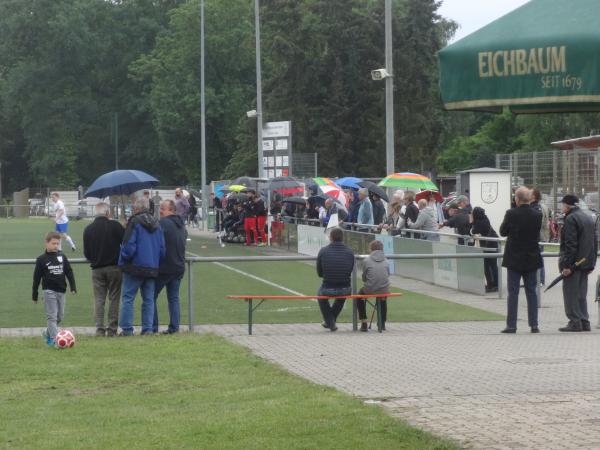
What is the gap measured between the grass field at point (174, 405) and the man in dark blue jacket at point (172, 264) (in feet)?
6.70

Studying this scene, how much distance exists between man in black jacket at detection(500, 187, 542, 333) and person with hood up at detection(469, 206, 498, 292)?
11.3 ft

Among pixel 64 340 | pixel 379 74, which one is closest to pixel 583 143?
pixel 379 74

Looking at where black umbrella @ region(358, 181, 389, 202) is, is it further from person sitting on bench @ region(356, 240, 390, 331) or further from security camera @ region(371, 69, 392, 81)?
person sitting on bench @ region(356, 240, 390, 331)

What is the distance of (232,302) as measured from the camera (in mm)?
19672

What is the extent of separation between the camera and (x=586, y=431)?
30.7 ft

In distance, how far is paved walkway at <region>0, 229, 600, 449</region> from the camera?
959cm

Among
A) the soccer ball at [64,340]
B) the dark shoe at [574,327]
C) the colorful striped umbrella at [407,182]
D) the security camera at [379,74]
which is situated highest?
the security camera at [379,74]

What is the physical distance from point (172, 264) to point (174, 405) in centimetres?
613

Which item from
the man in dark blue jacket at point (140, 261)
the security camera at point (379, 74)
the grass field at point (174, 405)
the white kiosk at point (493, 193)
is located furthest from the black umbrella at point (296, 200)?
the grass field at point (174, 405)

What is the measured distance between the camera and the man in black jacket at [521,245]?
1625 cm

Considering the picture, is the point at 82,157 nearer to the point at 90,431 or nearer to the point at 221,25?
the point at 221,25

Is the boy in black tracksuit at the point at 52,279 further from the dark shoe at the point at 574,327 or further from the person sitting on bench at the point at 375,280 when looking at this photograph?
the dark shoe at the point at 574,327

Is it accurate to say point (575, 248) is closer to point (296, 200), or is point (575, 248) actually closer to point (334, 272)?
point (334, 272)

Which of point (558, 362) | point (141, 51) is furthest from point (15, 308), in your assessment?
point (141, 51)
